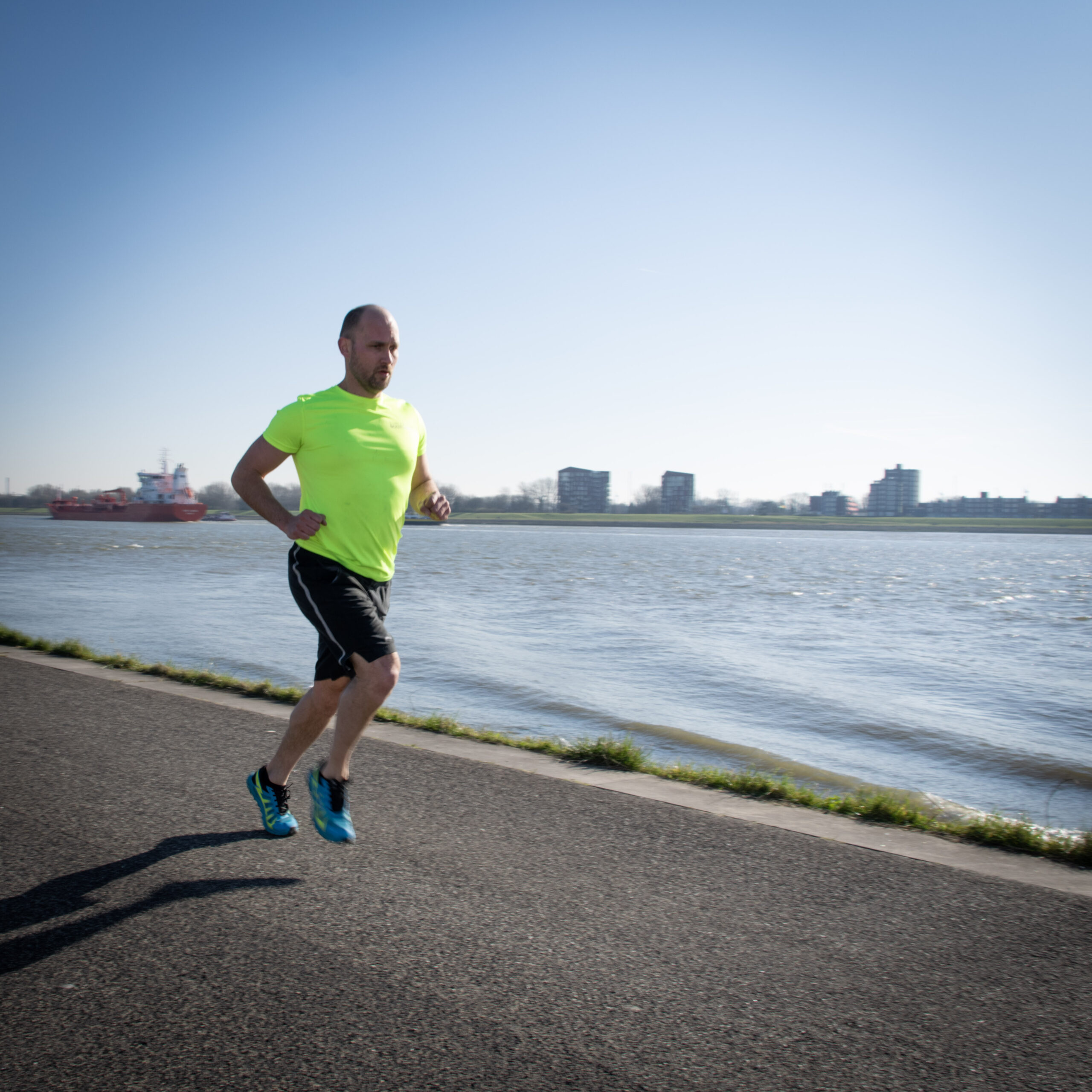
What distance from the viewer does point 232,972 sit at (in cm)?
233

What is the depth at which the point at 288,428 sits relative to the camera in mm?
3205

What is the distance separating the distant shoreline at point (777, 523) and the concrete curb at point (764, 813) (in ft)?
386

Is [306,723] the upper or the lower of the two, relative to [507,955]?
upper

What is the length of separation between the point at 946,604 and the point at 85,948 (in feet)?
87.0

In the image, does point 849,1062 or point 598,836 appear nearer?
point 849,1062

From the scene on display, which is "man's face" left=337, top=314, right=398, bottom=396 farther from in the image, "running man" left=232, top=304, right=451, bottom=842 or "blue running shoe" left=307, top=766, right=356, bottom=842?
"blue running shoe" left=307, top=766, right=356, bottom=842

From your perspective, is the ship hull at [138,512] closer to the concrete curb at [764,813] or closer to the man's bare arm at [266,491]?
the concrete curb at [764,813]

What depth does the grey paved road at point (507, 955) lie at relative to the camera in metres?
1.98

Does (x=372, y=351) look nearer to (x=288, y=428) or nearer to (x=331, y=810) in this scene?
(x=288, y=428)

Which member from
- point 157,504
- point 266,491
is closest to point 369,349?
point 266,491

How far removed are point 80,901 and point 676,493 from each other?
168 m

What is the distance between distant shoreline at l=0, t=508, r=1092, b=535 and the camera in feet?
429

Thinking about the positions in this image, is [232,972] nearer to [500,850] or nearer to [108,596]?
[500,850]

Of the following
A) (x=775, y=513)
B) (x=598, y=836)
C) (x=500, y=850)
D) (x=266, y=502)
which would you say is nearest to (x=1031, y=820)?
(x=598, y=836)
